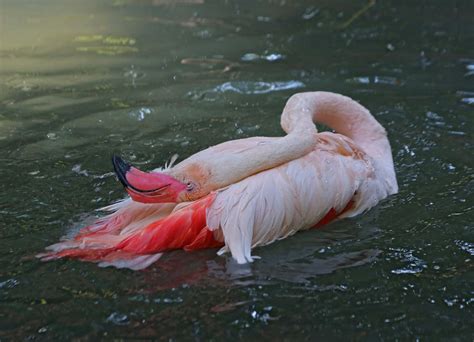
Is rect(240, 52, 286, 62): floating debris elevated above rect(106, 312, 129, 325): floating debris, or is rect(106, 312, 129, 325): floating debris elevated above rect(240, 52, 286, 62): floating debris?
rect(240, 52, 286, 62): floating debris

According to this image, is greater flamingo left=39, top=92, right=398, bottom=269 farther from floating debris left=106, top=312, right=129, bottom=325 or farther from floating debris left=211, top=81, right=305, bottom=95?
floating debris left=211, top=81, right=305, bottom=95

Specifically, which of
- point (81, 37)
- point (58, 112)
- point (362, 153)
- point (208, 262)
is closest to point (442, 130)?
point (362, 153)

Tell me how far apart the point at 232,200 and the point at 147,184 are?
39 cm

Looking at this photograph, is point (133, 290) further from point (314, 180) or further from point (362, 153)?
point (362, 153)

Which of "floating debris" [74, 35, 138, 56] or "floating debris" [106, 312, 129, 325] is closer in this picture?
"floating debris" [106, 312, 129, 325]

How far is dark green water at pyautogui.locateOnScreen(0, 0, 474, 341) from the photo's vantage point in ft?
8.87

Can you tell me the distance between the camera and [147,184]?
3205 millimetres

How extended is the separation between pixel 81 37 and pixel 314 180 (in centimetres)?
492

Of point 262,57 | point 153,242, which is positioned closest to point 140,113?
point 262,57

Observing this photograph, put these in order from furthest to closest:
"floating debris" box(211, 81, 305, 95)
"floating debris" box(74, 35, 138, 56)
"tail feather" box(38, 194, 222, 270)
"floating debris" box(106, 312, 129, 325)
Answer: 1. "floating debris" box(74, 35, 138, 56)
2. "floating debris" box(211, 81, 305, 95)
3. "tail feather" box(38, 194, 222, 270)
4. "floating debris" box(106, 312, 129, 325)

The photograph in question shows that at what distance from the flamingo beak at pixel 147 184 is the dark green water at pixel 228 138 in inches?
11.9

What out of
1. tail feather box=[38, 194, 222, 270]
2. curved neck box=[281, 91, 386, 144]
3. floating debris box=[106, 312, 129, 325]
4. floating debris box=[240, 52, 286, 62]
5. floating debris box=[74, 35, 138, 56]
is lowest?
floating debris box=[106, 312, 129, 325]

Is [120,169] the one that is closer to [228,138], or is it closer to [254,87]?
[228,138]

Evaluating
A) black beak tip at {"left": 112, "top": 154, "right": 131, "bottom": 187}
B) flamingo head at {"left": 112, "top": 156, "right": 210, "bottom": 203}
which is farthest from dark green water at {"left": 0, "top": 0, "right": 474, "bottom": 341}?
black beak tip at {"left": 112, "top": 154, "right": 131, "bottom": 187}
